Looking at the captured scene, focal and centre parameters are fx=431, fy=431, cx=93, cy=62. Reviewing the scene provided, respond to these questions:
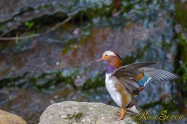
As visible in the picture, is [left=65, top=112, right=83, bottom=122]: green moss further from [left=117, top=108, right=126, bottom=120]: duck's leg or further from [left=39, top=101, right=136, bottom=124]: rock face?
[left=117, top=108, right=126, bottom=120]: duck's leg

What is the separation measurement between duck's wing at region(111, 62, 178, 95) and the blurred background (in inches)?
112

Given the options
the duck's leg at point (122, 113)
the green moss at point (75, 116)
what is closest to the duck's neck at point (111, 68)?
the duck's leg at point (122, 113)

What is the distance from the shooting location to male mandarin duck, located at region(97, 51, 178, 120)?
430cm

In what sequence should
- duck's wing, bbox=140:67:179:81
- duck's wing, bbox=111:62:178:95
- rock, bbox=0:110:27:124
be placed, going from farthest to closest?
rock, bbox=0:110:27:124 → duck's wing, bbox=140:67:179:81 → duck's wing, bbox=111:62:178:95

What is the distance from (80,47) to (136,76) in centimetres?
390

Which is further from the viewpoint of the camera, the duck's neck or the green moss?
the green moss

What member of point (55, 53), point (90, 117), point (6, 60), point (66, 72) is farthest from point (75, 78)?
point (90, 117)

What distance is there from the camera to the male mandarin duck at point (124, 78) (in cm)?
430

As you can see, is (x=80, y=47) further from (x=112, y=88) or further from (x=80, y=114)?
(x=112, y=88)

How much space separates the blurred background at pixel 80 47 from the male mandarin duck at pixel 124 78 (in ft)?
9.34

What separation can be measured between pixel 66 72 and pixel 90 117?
10.7ft

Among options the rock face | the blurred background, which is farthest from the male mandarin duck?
the blurred background

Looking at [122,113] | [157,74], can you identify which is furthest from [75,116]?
[157,74]

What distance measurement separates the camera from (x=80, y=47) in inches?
321
